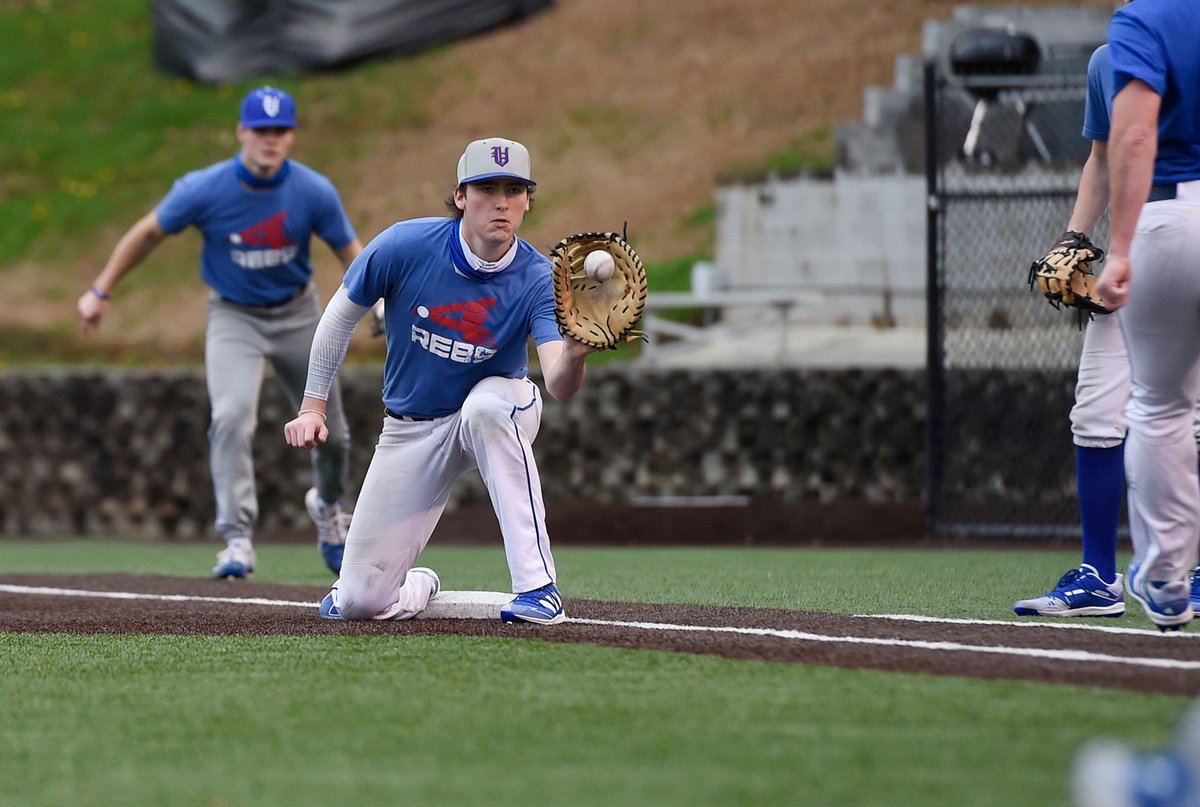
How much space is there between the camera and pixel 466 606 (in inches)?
268

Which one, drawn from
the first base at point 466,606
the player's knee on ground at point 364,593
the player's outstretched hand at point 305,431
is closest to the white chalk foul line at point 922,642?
the first base at point 466,606

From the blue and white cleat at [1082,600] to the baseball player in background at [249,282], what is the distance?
4244mm

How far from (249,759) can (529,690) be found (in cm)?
100

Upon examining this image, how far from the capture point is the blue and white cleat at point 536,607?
6.33 meters

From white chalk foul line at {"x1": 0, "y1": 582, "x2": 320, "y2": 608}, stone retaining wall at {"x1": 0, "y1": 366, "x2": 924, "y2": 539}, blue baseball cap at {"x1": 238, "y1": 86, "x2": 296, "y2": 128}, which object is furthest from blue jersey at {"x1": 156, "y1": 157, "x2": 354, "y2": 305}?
stone retaining wall at {"x1": 0, "y1": 366, "x2": 924, "y2": 539}

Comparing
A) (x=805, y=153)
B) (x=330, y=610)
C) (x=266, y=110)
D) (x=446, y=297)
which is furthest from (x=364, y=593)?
(x=805, y=153)

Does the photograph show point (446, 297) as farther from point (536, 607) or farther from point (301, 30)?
point (301, 30)

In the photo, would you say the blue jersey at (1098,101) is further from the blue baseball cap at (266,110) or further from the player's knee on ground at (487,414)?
the blue baseball cap at (266,110)

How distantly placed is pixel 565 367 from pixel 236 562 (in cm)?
405

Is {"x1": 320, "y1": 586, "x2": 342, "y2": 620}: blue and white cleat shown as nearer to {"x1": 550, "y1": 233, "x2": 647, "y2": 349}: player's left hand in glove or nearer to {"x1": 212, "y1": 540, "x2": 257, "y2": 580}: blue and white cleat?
{"x1": 550, "y1": 233, "x2": 647, "y2": 349}: player's left hand in glove

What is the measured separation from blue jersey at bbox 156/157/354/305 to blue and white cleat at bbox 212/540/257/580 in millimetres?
1311

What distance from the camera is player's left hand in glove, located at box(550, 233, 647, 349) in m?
5.90

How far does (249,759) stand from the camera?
422 centimetres

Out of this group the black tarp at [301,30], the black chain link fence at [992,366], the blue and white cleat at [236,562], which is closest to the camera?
the blue and white cleat at [236,562]
